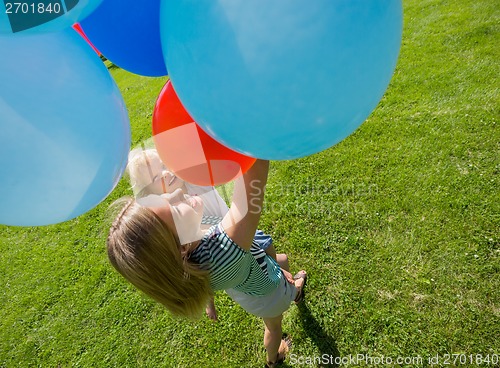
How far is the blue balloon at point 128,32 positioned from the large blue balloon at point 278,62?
248 millimetres

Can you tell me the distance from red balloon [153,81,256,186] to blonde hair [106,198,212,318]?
0.81ft

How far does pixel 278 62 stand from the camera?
83 cm

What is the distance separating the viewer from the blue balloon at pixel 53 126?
3.01 feet

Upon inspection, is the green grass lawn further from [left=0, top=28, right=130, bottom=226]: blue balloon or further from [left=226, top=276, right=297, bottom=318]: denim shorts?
[left=0, top=28, right=130, bottom=226]: blue balloon

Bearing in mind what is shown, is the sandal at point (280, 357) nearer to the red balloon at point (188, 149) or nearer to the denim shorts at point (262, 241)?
the denim shorts at point (262, 241)

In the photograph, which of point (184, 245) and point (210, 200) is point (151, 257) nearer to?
point (184, 245)

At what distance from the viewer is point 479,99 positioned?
352 centimetres

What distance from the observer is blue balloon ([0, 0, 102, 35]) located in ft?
2.74

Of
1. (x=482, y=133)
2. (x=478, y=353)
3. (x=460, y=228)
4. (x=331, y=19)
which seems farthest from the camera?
(x=482, y=133)

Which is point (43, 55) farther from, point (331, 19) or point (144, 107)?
point (144, 107)

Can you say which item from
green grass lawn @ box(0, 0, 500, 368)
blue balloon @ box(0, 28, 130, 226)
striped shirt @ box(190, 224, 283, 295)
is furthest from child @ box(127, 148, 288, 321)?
green grass lawn @ box(0, 0, 500, 368)

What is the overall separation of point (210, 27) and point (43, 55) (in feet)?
1.51

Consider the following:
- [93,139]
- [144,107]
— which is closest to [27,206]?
[93,139]

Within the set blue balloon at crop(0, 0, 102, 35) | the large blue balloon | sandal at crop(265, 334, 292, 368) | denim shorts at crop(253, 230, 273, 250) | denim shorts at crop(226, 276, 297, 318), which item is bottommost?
sandal at crop(265, 334, 292, 368)
